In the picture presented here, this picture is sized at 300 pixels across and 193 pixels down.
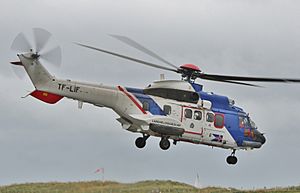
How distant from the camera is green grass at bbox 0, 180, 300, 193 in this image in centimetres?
5497

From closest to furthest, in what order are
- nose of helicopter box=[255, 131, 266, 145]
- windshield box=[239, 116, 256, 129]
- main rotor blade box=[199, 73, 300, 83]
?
main rotor blade box=[199, 73, 300, 83] < windshield box=[239, 116, 256, 129] < nose of helicopter box=[255, 131, 266, 145]

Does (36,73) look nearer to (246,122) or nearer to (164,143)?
(164,143)

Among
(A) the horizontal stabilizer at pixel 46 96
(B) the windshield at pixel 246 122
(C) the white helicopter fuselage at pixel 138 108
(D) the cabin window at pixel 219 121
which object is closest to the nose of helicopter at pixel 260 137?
(B) the windshield at pixel 246 122

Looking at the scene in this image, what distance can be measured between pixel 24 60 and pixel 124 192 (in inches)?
521

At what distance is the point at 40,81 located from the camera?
45344mm

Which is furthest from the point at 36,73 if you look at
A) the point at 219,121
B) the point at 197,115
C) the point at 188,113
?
the point at 219,121

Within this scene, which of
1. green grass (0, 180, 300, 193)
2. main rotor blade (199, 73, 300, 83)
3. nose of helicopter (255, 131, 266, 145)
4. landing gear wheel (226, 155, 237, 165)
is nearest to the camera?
main rotor blade (199, 73, 300, 83)

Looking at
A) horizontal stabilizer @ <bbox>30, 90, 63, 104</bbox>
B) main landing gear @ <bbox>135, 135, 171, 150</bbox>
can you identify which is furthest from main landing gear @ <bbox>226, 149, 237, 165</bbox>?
horizontal stabilizer @ <bbox>30, 90, 63, 104</bbox>

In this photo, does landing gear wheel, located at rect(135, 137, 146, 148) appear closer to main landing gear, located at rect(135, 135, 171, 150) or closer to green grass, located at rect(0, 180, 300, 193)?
main landing gear, located at rect(135, 135, 171, 150)

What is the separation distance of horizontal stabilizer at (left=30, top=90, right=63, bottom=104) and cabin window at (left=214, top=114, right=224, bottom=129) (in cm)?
925

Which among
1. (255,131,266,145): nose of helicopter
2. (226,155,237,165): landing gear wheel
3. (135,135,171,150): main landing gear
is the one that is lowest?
(226,155,237,165): landing gear wheel

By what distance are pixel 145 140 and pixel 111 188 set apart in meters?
10.6

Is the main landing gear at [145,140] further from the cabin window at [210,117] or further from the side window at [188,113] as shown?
the cabin window at [210,117]

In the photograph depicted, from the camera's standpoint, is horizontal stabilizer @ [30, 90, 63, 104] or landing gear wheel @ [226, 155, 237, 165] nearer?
horizontal stabilizer @ [30, 90, 63, 104]
